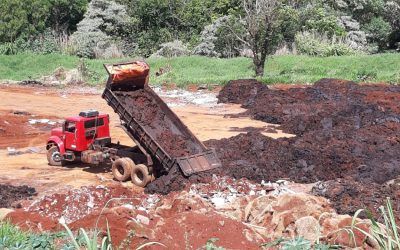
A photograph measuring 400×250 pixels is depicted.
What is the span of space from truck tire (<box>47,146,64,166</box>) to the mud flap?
3.69 m

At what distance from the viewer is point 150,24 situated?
43.8 metres

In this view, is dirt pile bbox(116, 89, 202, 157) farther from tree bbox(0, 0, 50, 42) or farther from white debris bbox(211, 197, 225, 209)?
tree bbox(0, 0, 50, 42)

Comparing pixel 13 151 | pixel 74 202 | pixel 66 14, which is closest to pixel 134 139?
pixel 74 202

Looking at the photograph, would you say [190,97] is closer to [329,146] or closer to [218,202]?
[329,146]

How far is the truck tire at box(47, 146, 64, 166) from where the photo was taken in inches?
578

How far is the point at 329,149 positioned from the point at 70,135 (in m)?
6.05

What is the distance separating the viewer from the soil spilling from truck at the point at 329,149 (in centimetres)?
1170

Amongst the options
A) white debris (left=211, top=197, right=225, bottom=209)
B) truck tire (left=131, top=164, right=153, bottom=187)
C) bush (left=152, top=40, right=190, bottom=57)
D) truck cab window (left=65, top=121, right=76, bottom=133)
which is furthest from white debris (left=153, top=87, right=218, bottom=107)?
white debris (left=211, top=197, right=225, bottom=209)

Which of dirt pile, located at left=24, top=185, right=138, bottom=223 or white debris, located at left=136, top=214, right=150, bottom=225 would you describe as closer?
white debris, located at left=136, top=214, right=150, bottom=225

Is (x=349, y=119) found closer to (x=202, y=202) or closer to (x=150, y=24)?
(x=202, y=202)

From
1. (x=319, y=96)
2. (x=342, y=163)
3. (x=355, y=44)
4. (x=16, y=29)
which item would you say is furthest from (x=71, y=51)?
(x=342, y=163)

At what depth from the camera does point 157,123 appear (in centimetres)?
1396

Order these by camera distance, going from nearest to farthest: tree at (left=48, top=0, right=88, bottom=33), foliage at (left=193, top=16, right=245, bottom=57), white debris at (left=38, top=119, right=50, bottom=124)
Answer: white debris at (left=38, top=119, right=50, bottom=124), foliage at (left=193, top=16, right=245, bottom=57), tree at (left=48, top=0, right=88, bottom=33)

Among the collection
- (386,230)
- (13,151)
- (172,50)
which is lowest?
(172,50)
